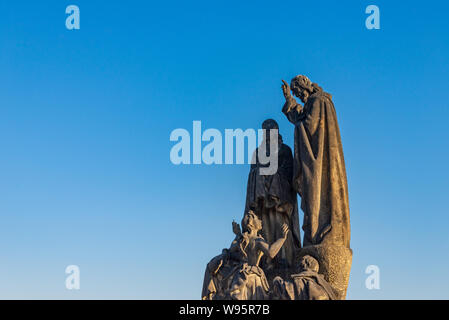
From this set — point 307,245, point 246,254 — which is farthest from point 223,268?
point 307,245

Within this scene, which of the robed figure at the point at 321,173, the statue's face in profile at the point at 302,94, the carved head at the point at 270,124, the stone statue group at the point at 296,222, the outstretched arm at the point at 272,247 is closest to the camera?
the stone statue group at the point at 296,222

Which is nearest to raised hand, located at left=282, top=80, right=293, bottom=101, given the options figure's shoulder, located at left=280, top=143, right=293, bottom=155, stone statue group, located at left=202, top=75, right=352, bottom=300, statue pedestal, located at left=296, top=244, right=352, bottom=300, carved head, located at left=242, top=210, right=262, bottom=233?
stone statue group, located at left=202, top=75, right=352, bottom=300

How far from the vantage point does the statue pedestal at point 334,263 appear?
48.9ft

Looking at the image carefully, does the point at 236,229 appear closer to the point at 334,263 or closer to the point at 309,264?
the point at 309,264

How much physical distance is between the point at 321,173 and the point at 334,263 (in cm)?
205

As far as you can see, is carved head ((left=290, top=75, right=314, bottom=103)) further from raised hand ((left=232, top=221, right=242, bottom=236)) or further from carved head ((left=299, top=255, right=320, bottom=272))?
carved head ((left=299, top=255, right=320, bottom=272))

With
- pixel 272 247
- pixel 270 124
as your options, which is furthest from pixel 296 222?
pixel 270 124

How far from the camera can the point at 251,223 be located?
51.2ft

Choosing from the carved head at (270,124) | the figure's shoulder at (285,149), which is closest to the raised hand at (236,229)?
the figure's shoulder at (285,149)

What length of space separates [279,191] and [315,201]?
1.17 metres

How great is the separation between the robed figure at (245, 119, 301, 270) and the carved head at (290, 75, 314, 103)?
3.34ft

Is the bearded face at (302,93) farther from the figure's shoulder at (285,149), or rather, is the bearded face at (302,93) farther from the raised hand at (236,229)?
the raised hand at (236,229)

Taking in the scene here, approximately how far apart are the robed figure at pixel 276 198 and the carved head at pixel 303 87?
40.1 inches

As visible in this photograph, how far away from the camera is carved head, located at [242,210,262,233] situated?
51.2 feet
